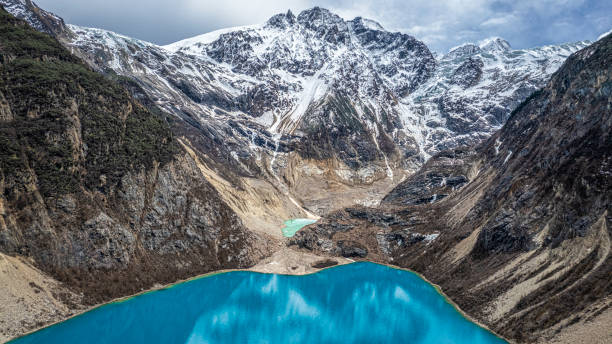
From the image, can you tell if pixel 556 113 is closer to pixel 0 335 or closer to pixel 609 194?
pixel 609 194

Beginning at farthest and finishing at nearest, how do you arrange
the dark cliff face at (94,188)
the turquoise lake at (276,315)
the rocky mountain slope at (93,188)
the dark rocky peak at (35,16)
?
the dark rocky peak at (35,16), the dark cliff face at (94,188), the rocky mountain slope at (93,188), the turquoise lake at (276,315)

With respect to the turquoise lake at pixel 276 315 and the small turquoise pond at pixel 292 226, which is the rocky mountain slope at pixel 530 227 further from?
the small turquoise pond at pixel 292 226

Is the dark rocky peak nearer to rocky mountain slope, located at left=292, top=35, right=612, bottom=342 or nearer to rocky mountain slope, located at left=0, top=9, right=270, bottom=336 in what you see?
rocky mountain slope, located at left=0, top=9, right=270, bottom=336

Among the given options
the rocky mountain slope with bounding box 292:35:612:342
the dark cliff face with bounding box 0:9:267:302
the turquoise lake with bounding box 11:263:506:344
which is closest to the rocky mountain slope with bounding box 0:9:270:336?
the dark cliff face with bounding box 0:9:267:302

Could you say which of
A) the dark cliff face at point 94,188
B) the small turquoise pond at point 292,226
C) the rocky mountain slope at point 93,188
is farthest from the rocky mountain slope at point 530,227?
the rocky mountain slope at point 93,188

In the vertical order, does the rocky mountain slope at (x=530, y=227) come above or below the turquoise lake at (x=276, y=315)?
above

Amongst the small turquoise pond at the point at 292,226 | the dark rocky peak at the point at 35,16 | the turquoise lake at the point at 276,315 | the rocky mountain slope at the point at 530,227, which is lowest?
the turquoise lake at the point at 276,315

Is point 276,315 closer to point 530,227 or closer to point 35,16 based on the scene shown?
point 530,227
